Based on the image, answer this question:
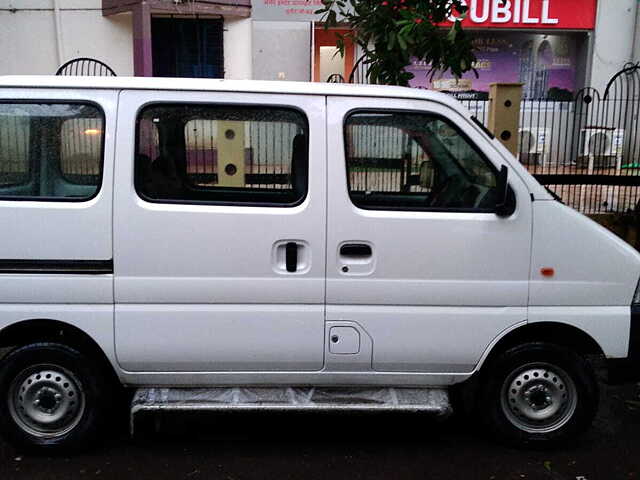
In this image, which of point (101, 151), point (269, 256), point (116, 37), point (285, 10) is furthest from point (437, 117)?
point (116, 37)

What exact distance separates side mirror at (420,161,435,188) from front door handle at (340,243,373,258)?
534mm

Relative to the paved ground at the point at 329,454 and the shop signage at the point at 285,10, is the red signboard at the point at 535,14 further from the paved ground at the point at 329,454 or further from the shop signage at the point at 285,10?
the paved ground at the point at 329,454

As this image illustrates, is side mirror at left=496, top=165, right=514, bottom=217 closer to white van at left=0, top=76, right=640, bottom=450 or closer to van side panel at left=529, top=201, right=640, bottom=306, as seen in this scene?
white van at left=0, top=76, right=640, bottom=450

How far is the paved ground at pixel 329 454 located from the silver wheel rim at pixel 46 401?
221 mm

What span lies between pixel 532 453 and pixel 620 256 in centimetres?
128

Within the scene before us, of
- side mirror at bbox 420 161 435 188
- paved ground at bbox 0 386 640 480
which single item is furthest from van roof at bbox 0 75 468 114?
paved ground at bbox 0 386 640 480

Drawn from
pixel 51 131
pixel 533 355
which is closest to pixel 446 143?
pixel 533 355

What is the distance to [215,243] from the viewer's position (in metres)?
3.71

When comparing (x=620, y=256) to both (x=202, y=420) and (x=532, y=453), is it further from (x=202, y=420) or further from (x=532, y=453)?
(x=202, y=420)

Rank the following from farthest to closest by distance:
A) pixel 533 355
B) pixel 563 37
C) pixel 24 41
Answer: pixel 563 37 → pixel 24 41 → pixel 533 355

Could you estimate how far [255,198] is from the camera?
13.1 ft

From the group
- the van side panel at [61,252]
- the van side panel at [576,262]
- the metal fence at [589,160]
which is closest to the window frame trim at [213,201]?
the van side panel at [61,252]

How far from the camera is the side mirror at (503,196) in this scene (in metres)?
3.68

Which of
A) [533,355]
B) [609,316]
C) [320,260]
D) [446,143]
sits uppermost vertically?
[446,143]
